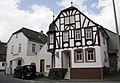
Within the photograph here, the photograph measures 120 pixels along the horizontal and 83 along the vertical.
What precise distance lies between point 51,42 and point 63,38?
2.17 m

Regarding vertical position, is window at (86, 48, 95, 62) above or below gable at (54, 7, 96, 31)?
below

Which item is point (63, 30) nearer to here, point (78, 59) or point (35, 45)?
point (78, 59)

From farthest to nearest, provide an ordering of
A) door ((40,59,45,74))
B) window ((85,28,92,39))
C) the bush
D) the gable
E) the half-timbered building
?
door ((40,59,45,74)) → the gable → window ((85,28,92,39)) → the bush → the half-timbered building

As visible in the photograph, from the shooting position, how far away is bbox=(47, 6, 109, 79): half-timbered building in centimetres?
2908

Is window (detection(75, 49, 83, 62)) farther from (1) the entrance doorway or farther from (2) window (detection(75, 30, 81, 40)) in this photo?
(2) window (detection(75, 30, 81, 40))

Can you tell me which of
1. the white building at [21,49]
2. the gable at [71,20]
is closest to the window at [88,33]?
the gable at [71,20]

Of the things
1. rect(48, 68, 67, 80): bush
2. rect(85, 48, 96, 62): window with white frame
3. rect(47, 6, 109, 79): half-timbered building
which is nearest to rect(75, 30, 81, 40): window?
rect(47, 6, 109, 79): half-timbered building

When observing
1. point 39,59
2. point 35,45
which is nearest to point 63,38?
point 39,59

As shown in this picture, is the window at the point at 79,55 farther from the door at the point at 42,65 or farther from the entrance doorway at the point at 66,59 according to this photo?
the door at the point at 42,65

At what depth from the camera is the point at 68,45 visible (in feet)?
103

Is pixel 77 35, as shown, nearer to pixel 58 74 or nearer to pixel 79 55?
pixel 79 55

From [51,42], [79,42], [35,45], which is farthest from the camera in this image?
[35,45]

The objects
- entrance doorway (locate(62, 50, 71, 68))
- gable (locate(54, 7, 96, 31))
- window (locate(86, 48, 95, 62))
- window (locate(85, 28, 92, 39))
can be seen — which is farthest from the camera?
entrance doorway (locate(62, 50, 71, 68))

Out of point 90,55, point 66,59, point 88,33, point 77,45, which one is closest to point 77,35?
point 77,45
